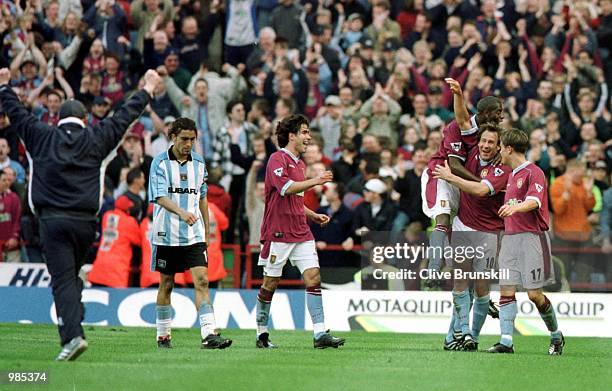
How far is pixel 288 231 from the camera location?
15.0m

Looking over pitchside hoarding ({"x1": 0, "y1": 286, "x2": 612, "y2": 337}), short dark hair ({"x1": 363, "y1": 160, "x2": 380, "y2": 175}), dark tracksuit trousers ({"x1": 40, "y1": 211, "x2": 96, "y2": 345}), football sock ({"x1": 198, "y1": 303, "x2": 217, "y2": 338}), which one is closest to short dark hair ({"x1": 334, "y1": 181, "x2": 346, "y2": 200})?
short dark hair ({"x1": 363, "y1": 160, "x2": 380, "y2": 175})

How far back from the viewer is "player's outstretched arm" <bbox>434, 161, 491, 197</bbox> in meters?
14.4

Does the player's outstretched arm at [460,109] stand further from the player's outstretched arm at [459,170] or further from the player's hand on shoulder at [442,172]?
the player's hand on shoulder at [442,172]

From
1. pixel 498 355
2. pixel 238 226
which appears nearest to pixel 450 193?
pixel 498 355

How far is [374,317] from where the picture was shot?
793 inches

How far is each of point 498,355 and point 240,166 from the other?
9439 millimetres

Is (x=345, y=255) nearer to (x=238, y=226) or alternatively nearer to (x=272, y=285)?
(x=238, y=226)

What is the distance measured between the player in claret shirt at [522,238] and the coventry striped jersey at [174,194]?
347 cm

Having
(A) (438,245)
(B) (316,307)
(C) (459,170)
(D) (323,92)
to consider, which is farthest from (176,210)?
(D) (323,92)

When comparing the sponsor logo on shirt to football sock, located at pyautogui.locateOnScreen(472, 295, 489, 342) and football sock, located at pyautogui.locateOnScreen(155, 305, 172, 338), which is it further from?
football sock, located at pyautogui.locateOnScreen(472, 295, 489, 342)

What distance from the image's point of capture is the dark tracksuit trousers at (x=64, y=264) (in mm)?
11992

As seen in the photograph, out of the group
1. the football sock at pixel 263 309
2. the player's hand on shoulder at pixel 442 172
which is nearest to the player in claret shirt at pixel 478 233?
the player's hand on shoulder at pixel 442 172

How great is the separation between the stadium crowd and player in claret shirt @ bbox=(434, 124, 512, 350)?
5.30 m

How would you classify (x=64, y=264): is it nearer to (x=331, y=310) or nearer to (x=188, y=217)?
(x=188, y=217)
